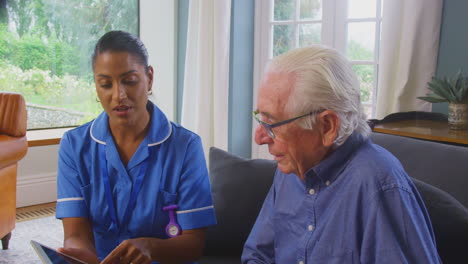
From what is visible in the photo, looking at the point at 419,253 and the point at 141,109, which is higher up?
the point at 141,109

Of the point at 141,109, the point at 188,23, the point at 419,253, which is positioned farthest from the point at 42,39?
the point at 419,253

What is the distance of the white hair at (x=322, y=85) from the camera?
1054 mm

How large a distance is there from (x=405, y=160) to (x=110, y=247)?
954 millimetres

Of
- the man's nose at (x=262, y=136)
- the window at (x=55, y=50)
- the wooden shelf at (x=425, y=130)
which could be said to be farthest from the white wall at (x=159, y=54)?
the man's nose at (x=262, y=136)

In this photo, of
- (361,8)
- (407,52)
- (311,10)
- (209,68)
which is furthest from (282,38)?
(407,52)

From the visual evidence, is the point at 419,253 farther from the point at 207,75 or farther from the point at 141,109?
the point at 207,75

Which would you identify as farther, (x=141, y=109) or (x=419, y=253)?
(x=141, y=109)

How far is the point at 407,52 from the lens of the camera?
2770 millimetres

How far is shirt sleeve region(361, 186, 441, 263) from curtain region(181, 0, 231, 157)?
9.26ft

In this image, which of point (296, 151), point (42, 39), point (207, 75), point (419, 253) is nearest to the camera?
point (419, 253)

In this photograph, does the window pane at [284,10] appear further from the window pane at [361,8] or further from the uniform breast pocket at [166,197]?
the uniform breast pocket at [166,197]

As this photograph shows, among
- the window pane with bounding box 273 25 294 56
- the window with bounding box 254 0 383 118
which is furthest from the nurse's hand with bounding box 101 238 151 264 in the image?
the window pane with bounding box 273 25 294 56

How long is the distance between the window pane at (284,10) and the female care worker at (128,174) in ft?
8.12

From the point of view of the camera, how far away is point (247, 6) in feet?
12.8
